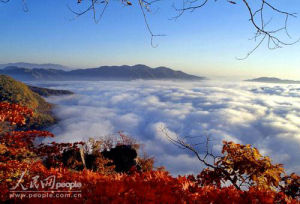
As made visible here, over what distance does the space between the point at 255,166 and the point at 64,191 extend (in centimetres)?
471

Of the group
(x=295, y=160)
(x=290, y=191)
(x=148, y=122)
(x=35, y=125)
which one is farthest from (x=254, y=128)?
(x=290, y=191)

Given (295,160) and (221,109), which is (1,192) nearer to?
(295,160)

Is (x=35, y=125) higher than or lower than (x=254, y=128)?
higher

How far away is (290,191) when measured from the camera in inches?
227

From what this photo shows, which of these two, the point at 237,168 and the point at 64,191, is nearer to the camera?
the point at 64,191

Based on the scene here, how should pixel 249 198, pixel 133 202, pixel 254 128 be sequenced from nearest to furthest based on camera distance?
pixel 133 202 < pixel 249 198 < pixel 254 128

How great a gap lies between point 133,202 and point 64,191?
114cm

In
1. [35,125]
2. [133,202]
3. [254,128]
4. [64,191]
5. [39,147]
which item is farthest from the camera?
[254,128]

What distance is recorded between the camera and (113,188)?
290 centimetres

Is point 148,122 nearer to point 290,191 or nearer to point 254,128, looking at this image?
point 254,128

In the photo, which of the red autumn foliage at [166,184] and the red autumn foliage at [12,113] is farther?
the red autumn foliage at [12,113]

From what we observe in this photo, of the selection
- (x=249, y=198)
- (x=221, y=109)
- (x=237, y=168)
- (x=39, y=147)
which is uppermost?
(x=249, y=198)

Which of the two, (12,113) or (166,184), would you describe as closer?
(166,184)

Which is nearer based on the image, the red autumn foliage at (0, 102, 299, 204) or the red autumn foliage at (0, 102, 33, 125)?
the red autumn foliage at (0, 102, 299, 204)
